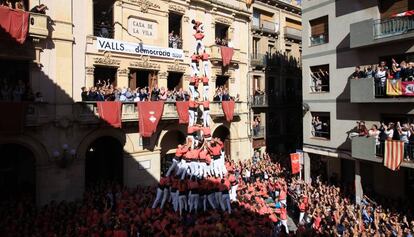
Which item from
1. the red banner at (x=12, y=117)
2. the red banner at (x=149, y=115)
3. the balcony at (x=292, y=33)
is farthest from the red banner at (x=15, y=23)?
the balcony at (x=292, y=33)

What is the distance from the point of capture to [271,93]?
33.4 meters

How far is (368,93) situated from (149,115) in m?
13.6

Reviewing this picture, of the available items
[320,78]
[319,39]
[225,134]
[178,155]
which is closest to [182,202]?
[178,155]

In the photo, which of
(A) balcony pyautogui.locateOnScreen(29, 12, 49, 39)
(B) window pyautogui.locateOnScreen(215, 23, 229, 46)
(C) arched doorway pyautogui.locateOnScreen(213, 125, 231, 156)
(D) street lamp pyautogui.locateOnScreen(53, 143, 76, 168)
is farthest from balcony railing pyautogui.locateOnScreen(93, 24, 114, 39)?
(C) arched doorway pyautogui.locateOnScreen(213, 125, 231, 156)

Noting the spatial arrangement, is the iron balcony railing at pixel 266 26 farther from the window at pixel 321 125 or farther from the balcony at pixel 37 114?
the balcony at pixel 37 114

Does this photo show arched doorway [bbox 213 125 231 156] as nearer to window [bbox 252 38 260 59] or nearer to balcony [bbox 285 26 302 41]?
window [bbox 252 38 260 59]

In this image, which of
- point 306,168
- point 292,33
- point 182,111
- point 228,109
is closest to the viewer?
point 306,168

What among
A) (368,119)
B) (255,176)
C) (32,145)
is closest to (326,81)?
(368,119)

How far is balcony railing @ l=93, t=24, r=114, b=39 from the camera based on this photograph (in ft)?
72.0

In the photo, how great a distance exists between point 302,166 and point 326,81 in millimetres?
6304

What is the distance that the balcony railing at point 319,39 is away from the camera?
21.6 m

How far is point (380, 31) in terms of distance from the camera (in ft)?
57.8

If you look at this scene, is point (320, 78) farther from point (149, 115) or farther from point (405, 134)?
point (149, 115)

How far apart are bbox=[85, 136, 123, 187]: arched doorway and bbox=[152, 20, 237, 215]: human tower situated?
6.21m
